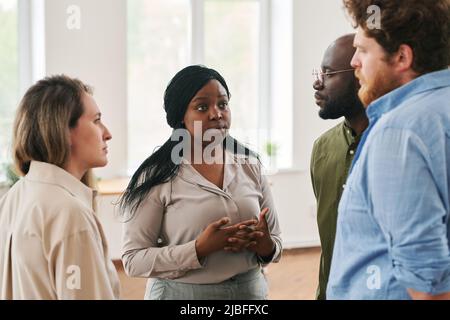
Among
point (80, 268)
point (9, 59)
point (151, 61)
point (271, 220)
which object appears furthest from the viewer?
point (151, 61)

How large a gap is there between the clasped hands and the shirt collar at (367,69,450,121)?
1.30ft

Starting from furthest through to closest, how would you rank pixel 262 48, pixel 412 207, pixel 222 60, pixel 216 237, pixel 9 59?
pixel 222 60, pixel 262 48, pixel 9 59, pixel 216 237, pixel 412 207

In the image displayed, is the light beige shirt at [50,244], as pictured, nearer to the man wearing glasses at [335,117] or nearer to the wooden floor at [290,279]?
the man wearing glasses at [335,117]

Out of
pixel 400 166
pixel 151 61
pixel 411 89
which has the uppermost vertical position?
pixel 151 61

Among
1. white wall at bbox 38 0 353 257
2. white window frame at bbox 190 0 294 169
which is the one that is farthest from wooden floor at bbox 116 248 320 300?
white window frame at bbox 190 0 294 169

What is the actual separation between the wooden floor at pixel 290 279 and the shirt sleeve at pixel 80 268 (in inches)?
68.3

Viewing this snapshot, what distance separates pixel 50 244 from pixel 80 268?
0.06 m

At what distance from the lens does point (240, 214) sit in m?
1.33

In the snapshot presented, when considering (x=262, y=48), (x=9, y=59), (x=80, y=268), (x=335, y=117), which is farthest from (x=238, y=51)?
(x=80, y=268)

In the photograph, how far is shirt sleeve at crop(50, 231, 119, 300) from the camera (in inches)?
38.8

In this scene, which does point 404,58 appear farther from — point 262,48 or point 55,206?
point 262,48

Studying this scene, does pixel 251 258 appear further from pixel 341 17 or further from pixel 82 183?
pixel 341 17

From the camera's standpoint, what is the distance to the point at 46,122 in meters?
1.06
